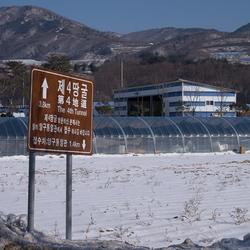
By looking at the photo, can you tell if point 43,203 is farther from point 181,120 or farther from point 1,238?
point 181,120

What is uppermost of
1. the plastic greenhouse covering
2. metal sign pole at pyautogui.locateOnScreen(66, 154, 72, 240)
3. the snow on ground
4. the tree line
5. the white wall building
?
the tree line

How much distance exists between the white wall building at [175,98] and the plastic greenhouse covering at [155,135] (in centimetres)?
3488

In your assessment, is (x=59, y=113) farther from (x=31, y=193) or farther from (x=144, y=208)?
(x=144, y=208)

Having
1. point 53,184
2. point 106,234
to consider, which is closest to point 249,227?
point 106,234

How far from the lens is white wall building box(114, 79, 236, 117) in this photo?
232 feet

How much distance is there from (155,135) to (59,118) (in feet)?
84.3

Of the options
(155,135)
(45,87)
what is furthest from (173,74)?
(45,87)

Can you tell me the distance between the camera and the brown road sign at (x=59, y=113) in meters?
5.57

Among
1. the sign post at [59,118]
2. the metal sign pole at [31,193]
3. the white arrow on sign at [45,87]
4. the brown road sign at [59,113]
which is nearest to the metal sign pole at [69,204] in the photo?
the sign post at [59,118]

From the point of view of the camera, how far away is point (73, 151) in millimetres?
6141

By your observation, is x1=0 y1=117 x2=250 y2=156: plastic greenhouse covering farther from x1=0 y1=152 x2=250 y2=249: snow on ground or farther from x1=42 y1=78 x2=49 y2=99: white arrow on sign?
x1=42 y1=78 x2=49 y2=99: white arrow on sign

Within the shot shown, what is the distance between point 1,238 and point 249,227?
436 cm

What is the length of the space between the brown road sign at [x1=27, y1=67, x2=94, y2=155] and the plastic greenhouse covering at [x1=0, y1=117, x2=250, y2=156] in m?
22.2

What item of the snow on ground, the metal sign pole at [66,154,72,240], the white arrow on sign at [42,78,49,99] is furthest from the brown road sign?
the snow on ground
